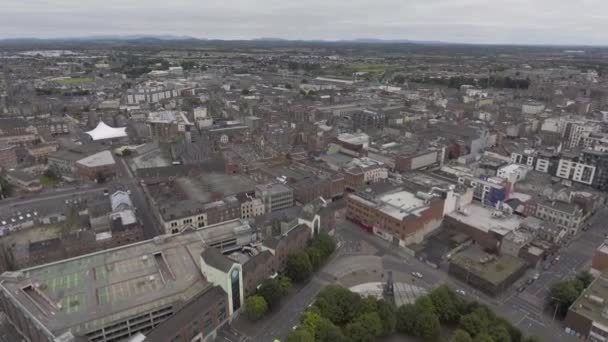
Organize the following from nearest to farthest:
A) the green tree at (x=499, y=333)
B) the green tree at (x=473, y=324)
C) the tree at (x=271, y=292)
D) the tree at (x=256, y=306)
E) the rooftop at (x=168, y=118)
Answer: the green tree at (x=499, y=333)
the green tree at (x=473, y=324)
the tree at (x=256, y=306)
the tree at (x=271, y=292)
the rooftop at (x=168, y=118)

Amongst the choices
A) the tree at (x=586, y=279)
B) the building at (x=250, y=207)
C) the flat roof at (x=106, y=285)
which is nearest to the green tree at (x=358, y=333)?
the flat roof at (x=106, y=285)

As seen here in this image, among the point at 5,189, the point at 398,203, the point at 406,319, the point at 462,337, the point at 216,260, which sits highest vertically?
the point at 216,260

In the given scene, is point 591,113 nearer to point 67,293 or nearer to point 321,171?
point 321,171

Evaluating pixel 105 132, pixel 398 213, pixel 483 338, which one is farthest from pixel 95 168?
pixel 483 338

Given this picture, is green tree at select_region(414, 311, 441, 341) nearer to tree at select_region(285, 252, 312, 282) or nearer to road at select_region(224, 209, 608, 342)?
road at select_region(224, 209, 608, 342)

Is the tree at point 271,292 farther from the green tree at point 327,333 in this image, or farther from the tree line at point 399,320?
the green tree at point 327,333

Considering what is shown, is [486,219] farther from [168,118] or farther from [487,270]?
[168,118]
